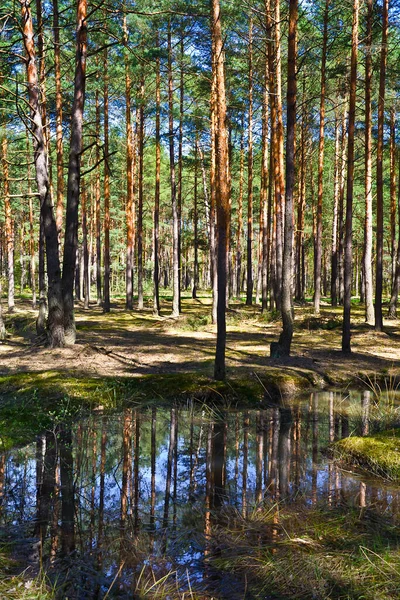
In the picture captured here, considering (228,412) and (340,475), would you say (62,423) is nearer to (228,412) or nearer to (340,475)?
(228,412)

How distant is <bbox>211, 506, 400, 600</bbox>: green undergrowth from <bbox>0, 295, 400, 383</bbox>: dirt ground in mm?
6398

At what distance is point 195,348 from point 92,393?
6172 mm

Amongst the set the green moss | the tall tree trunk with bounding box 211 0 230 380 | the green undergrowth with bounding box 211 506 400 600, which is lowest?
the green moss

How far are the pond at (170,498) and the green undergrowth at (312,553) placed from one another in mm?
24

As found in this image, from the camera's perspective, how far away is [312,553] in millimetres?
3645

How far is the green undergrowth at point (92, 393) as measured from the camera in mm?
7652

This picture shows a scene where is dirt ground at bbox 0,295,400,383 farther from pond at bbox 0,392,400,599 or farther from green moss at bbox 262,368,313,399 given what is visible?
pond at bbox 0,392,400,599

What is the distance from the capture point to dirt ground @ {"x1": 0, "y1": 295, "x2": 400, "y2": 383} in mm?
11367

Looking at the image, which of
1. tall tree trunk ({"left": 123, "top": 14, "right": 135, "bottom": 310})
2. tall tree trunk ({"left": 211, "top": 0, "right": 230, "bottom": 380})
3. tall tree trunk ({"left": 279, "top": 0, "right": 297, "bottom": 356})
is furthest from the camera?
tall tree trunk ({"left": 123, "top": 14, "right": 135, "bottom": 310})

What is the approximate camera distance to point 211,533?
417 centimetres

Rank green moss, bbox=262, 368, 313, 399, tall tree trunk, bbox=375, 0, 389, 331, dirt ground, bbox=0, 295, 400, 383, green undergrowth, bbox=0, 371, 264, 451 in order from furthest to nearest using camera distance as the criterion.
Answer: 1. tall tree trunk, bbox=375, 0, 389, 331
2. dirt ground, bbox=0, 295, 400, 383
3. green moss, bbox=262, 368, 313, 399
4. green undergrowth, bbox=0, 371, 264, 451

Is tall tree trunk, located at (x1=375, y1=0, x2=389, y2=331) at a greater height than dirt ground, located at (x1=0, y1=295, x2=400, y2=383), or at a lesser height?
greater

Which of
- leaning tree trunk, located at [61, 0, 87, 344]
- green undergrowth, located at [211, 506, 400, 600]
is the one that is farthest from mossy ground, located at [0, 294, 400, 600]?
leaning tree trunk, located at [61, 0, 87, 344]

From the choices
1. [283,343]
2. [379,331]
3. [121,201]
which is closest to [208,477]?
[283,343]
